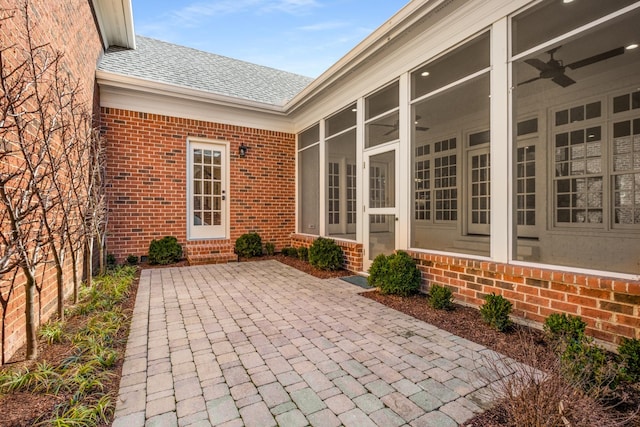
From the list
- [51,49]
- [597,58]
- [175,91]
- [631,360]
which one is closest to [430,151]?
[597,58]

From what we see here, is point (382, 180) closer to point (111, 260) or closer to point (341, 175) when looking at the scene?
point (341, 175)

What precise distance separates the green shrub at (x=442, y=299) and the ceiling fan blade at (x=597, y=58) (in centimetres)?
407

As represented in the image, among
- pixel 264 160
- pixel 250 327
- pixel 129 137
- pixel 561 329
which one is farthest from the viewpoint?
pixel 264 160

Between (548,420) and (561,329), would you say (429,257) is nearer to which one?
(561,329)

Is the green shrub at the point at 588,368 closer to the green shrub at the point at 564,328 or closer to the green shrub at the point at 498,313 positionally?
the green shrub at the point at 564,328

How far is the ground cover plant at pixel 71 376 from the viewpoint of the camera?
67.2 inches

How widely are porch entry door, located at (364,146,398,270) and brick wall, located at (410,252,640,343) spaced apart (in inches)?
41.3

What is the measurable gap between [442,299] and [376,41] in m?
3.72

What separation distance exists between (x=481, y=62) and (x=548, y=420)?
14.3 feet

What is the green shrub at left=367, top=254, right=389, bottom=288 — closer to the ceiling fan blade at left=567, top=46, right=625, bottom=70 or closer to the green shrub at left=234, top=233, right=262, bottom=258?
the green shrub at left=234, top=233, right=262, bottom=258

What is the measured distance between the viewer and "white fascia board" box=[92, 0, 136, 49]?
567cm

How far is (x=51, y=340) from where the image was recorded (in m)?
2.59

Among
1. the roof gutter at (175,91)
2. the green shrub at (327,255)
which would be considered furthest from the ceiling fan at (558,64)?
the roof gutter at (175,91)

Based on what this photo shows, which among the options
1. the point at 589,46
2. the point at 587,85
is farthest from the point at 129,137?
the point at 587,85
